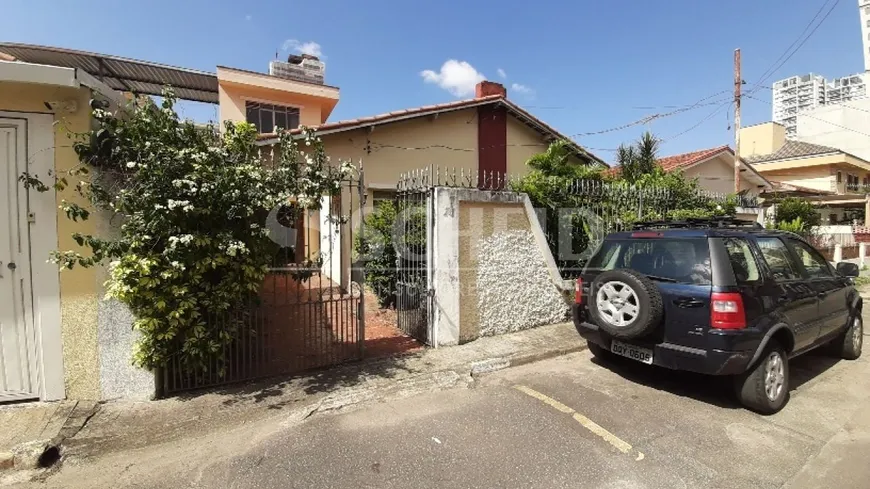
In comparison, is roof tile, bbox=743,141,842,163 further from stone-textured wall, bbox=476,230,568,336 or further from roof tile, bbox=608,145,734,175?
stone-textured wall, bbox=476,230,568,336

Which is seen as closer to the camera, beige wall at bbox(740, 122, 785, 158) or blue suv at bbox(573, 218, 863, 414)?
blue suv at bbox(573, 218, 863, 414)

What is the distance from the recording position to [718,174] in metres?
19.6

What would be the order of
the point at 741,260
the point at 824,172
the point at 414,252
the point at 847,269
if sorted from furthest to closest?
the point at 824,172
the point at 414,252
the point at 847,269
the point at 741,260

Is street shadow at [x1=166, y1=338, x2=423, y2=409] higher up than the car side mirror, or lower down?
lower down

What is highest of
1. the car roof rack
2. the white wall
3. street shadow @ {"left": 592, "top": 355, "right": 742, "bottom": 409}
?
the white wall

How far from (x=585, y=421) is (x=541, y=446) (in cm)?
64

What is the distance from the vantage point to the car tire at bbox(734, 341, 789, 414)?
371 cm

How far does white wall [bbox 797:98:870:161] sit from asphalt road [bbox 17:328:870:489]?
137 ft

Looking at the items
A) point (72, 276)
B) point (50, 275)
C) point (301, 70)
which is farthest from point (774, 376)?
point (301, 70)

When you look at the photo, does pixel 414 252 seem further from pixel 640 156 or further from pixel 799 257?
pixel 640 156

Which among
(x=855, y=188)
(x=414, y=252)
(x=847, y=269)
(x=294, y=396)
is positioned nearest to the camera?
(x=294, y=396)

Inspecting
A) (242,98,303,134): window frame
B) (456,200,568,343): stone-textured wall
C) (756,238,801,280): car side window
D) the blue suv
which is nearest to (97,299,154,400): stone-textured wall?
(456,200,568,343): stone-textured wall

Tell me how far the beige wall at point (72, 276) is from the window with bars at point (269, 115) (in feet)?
37.5

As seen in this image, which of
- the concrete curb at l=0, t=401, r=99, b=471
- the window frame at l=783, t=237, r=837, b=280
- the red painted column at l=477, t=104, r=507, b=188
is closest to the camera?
the concrete curb at l=0, t=401, r=99, b=471
